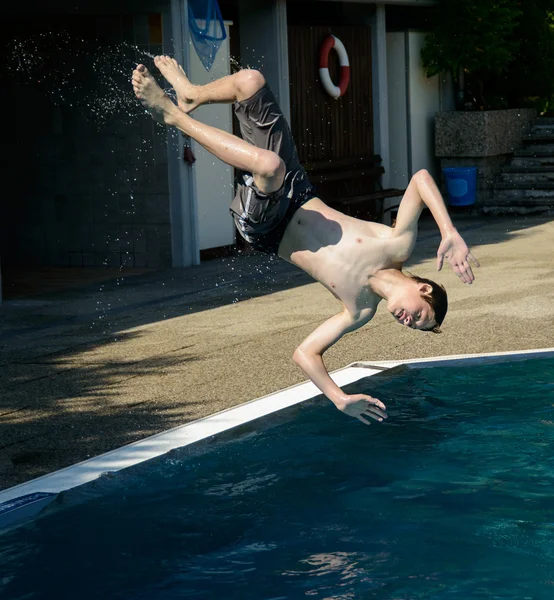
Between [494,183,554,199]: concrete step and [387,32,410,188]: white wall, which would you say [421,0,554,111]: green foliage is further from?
[494,183,554,199]: concrete step

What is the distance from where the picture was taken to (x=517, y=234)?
1686 cm

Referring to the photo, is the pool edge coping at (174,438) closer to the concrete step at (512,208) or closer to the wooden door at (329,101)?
the wooden door at (329,101)

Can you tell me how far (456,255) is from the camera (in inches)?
215

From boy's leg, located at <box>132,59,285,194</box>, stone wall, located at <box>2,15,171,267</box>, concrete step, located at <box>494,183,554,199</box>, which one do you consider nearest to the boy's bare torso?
Result: boy's leg, located at <box>132,59,285,194</box>

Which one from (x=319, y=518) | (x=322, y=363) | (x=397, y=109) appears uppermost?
(x=397, y=109)

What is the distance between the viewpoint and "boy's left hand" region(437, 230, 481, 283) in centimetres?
541

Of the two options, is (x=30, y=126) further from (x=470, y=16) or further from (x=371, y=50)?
(x=470, y=16)

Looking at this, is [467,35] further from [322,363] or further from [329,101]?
[322,363]

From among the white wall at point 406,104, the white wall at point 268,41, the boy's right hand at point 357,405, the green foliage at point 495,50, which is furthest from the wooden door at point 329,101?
the boy's right hand at point 357,405

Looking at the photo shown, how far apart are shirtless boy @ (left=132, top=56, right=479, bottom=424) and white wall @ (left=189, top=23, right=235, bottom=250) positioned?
8.11 metres

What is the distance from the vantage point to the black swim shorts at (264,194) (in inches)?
241

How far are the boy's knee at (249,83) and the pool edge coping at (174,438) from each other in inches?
81.3

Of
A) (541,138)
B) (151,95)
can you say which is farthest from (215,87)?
(541,138)

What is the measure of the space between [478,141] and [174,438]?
1413cm
